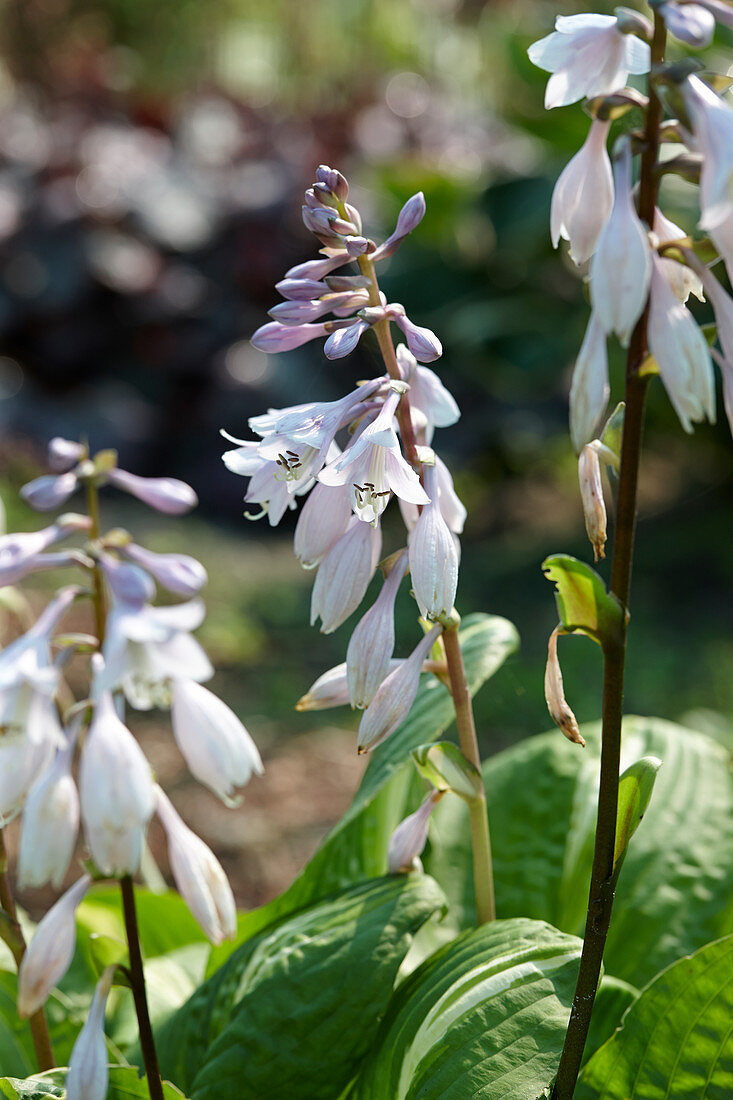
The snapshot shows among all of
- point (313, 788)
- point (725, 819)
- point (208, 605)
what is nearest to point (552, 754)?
point (725, 819)

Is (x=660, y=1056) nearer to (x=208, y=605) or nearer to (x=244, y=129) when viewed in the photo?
(x=208, y=605)

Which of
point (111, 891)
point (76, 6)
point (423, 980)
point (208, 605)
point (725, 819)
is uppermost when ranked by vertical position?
point (76, 6)

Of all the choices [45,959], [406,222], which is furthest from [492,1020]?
[406,222]

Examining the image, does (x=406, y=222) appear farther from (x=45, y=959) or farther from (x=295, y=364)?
(x=295, y=364)

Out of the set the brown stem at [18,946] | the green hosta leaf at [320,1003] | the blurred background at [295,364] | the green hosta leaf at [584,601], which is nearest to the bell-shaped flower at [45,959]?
the brown stem at [18,946]

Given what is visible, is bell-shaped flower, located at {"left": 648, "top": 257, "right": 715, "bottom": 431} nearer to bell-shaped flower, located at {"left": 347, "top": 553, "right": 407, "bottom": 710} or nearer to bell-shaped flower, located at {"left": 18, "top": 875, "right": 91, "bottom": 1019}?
bell-shaped flower, located at {"left": 347, "top": 553, "right": 407, "bottom": 710}

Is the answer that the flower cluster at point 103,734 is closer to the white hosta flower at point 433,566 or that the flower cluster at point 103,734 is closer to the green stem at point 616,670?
the white hosta flower at point 433,566

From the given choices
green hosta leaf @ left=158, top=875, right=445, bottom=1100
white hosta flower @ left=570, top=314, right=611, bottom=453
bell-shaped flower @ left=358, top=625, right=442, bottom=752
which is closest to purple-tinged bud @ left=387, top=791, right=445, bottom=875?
green hosta leaf @ left=158, top=875, right=445, bottom=1100
